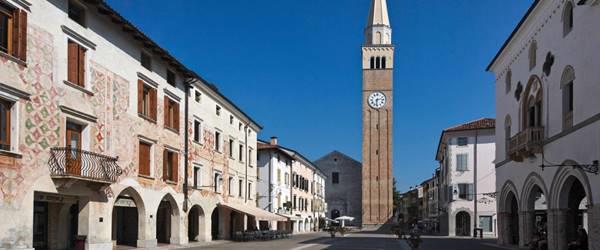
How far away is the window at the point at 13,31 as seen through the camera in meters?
16.3

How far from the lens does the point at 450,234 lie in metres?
57.2

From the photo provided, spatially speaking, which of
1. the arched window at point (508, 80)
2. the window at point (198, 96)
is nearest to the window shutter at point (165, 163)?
the window at point (198, 96)

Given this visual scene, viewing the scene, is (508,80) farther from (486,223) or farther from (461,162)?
(486,223)

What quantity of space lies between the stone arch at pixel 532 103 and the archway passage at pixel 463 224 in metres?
29.8

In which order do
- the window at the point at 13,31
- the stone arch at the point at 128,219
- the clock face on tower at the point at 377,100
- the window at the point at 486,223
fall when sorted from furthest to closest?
the clock face on tower at the point at 377,100, the window at the point at 486,223, the stone arch at the point at 128,219, the window at the point at 13,31

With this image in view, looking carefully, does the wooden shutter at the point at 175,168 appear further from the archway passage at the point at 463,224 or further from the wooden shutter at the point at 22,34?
the archway passage at the point at 463,224

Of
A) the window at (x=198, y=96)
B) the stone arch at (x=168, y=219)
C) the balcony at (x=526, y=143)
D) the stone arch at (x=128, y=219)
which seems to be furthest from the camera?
the window at (x=198, y=96)

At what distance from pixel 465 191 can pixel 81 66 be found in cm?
4252

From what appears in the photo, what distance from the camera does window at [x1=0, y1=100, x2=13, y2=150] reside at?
16344 mm

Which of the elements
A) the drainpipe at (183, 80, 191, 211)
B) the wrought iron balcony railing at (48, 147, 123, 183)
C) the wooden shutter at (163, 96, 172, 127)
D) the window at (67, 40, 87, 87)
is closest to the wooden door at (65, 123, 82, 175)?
the wrought iron balcony railing at (48, 147, 123, 183)

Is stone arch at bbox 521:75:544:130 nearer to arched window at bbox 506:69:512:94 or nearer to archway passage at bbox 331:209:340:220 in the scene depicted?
arched window at bbox 506:69:512:94

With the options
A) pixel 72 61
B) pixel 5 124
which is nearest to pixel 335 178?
pixel 72 61

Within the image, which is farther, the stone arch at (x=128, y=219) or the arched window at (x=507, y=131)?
the arched window at (x=507, y=131)

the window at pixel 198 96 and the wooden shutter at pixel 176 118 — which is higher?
the window at pixel 198 96
